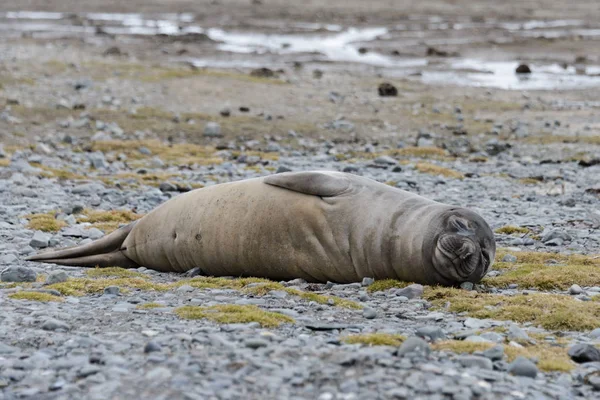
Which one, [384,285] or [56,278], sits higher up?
[56,278]

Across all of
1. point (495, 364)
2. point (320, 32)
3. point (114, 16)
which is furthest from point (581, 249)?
point (114, 16)

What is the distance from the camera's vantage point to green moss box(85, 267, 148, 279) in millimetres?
8656

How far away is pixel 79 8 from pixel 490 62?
31.7 m

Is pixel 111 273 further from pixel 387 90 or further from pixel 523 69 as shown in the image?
pixel 523 69

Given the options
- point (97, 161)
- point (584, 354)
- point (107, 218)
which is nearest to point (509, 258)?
point (584, 354)

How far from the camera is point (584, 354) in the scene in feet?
18.4

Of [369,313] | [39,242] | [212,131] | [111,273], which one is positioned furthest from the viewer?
[212,131]

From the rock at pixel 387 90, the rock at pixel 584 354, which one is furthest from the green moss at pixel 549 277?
the rock at pixel 387 90

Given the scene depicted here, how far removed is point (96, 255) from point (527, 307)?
14.9 feet

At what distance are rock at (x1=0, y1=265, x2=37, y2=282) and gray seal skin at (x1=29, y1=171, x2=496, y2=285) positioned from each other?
108 centimetres

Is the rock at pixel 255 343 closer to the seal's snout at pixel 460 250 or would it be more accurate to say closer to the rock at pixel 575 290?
the seal's snout at pixel 460 250

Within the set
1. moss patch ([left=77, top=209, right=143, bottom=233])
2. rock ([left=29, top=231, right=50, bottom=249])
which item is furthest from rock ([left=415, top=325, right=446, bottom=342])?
moss patch ([left=77, top=209, right=143, bottom=233])

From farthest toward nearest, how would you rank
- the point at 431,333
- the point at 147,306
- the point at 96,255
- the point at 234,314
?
1. the point at 96,255
2. the point at 147,306
3. the point at 234,314
4. the point at 431,333

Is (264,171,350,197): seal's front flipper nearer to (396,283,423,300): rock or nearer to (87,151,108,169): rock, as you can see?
(396,283,423,300): rock
